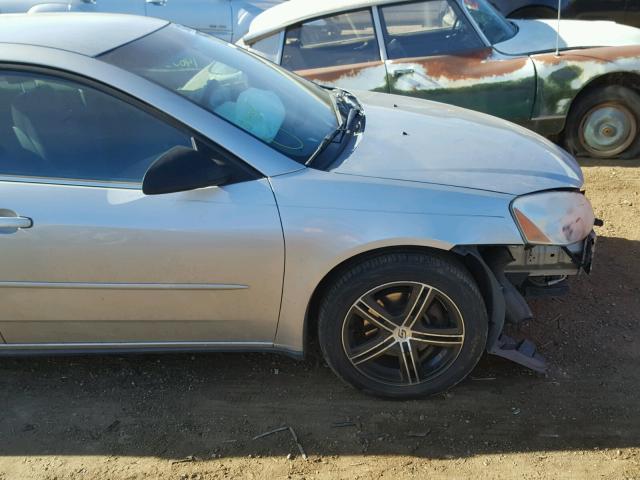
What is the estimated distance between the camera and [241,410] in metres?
2.97

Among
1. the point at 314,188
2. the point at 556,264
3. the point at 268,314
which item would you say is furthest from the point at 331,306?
the point at 556,264

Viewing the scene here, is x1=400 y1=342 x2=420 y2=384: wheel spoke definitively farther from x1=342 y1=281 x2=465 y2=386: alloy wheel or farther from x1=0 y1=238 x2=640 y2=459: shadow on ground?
x1=0 y1=238 x2=640 y2=459: shadow on ground

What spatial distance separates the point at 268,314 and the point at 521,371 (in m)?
1.29

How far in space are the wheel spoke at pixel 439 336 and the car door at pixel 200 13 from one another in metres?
5.94

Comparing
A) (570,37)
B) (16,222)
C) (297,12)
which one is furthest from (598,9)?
(16,222)

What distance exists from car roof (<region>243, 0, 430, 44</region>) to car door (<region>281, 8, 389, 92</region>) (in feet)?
0.16

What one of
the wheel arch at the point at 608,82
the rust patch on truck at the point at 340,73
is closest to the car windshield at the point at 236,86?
the rust patch on truck at the point at 340,73

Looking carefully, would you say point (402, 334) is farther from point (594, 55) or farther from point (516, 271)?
point (594, 55)

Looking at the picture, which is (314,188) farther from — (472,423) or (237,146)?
(472,423)

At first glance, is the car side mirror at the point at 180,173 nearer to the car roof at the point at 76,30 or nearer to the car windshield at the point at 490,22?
the car roof at the point at 76,30

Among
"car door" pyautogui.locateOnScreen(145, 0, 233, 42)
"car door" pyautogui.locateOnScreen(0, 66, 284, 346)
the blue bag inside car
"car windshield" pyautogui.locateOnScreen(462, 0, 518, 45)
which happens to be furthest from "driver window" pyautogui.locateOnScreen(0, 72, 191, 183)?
"car door" pyautogui.locateOnScreen(145, 0, 233, 42)

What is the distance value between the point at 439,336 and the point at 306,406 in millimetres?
699

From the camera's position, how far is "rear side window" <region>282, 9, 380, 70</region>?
5.46 m

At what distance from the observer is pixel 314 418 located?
2.90 meters
